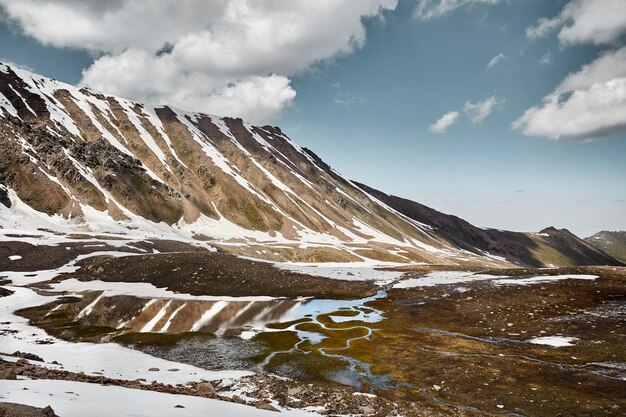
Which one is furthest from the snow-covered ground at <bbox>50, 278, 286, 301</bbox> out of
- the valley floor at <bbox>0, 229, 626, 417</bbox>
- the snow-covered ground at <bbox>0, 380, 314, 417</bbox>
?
the snow-covered ground at <bbox>0, 380, 314, 417</bbox>

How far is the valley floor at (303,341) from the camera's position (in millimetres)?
21969

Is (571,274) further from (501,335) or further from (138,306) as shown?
(138,306)

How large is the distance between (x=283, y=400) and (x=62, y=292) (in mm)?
55976

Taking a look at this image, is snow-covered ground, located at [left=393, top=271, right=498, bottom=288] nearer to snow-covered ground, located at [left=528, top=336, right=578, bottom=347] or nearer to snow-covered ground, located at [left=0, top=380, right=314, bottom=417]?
snow-covered ground, located at [left=528, top=336, right=578, bottom=347]

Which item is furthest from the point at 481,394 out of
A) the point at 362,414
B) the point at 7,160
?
the point at 7,160

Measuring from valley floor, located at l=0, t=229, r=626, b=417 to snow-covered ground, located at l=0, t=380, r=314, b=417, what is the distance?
11 centimetres

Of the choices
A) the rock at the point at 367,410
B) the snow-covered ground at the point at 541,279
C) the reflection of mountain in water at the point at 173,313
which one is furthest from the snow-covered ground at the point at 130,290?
the snow-covered ground at the point at 541,279

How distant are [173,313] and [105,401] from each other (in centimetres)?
3736

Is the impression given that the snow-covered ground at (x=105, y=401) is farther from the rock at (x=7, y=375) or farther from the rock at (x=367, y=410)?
the rock at (x=367, y=410)

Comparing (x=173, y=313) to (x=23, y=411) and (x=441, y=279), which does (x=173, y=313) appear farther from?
(x=441, y=279)

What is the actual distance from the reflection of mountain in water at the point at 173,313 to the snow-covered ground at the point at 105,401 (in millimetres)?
24144

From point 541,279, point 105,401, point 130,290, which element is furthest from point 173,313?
point 541,279

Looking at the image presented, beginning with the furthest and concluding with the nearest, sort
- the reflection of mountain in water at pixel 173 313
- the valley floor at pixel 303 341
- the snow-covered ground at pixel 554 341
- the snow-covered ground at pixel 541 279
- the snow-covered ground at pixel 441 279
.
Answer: the snow-covered ground at pixel 441 279
the snow-covered ground at pixel 541 279
the reflection of mountain in water at pixel 173 313
the snow-covered ground at pixel 554 341
the valley floor at pixel 303 341

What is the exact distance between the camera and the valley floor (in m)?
22.0
